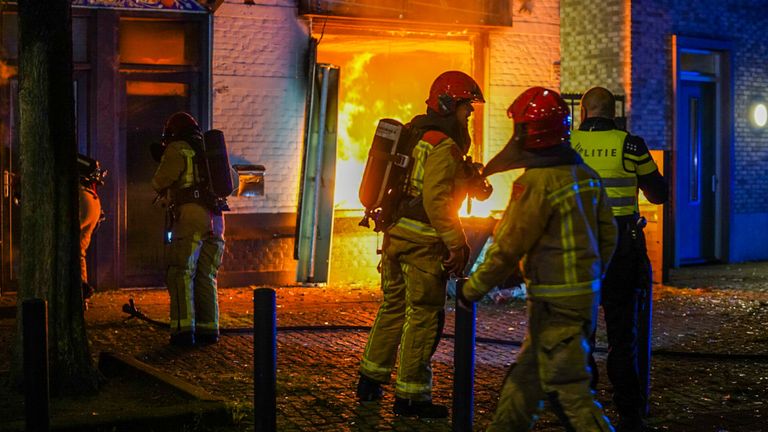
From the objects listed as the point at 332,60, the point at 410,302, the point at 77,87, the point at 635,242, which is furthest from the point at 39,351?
the point at 332,60

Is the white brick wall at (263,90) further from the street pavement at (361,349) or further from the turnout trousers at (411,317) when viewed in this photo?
the turnout trousers at (411,317)

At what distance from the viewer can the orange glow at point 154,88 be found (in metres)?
12.8

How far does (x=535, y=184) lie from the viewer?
17.0 feet

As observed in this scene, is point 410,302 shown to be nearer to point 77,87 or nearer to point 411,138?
point 411,138

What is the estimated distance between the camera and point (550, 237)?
5188 millimetres

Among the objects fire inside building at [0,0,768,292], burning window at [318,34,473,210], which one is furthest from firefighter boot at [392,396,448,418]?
burning window at [318,34,473,210]

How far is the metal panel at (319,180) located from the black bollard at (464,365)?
773 cm

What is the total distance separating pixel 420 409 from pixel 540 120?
7.74ft

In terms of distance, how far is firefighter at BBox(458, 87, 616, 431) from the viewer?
5098 mm

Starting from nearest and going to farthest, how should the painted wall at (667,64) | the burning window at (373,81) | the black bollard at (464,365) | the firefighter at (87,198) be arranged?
1. the black bollard at (464,365)
2. the firefighter at (87,198)
3. the burning window at (373,81)
4. the painted wall at (667,64)

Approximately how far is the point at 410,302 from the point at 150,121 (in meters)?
6.88

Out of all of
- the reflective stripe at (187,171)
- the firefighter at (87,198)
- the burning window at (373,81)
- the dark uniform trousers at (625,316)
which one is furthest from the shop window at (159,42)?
the dark uniform trousers at (625,316)

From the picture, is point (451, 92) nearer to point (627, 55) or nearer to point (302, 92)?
point (302, 92)

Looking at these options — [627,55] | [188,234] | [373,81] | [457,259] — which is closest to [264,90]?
[373,81]
